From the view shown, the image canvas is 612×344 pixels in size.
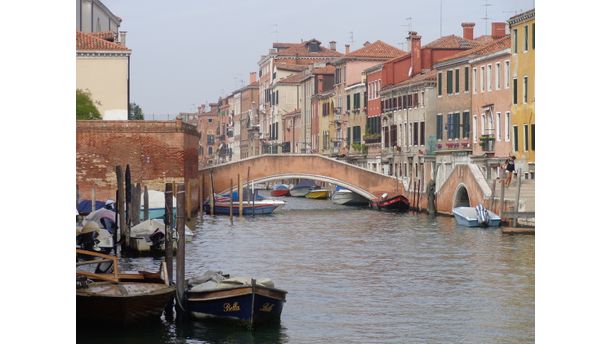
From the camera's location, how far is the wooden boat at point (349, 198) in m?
26.2

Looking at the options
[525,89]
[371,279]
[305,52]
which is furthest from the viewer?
[305,52]

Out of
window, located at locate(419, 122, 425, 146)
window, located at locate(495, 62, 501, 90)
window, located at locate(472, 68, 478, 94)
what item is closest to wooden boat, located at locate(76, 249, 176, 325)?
window, located at locate(495, 62, 501, 90)

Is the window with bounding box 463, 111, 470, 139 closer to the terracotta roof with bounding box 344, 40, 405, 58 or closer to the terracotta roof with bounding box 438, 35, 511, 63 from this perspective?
the terracotta roof with bounding box 438, 35, 511, 63

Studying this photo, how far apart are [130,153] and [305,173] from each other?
5.84 m

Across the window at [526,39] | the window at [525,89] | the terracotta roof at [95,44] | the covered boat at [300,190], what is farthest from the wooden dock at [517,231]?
the covered boat at [300,190]

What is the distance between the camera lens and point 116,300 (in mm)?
6910

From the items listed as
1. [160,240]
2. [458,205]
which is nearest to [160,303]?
[160,240]

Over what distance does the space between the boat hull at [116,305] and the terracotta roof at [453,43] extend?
64.7 ft

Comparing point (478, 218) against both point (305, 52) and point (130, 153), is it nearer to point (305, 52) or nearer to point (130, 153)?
point (130, 153)

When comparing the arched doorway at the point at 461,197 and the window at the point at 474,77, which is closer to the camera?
the arched doorway at the point at 461,197

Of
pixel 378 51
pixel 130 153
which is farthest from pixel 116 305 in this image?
pixel 378 51

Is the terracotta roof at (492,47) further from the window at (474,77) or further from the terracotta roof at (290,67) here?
the terracotta roof at (290,67)

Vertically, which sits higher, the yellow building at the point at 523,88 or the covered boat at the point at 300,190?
the yellow building at the point at 523,88

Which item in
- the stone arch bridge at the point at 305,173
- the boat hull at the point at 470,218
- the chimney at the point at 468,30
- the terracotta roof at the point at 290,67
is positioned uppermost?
the terracotta roof at the point at 290,67
